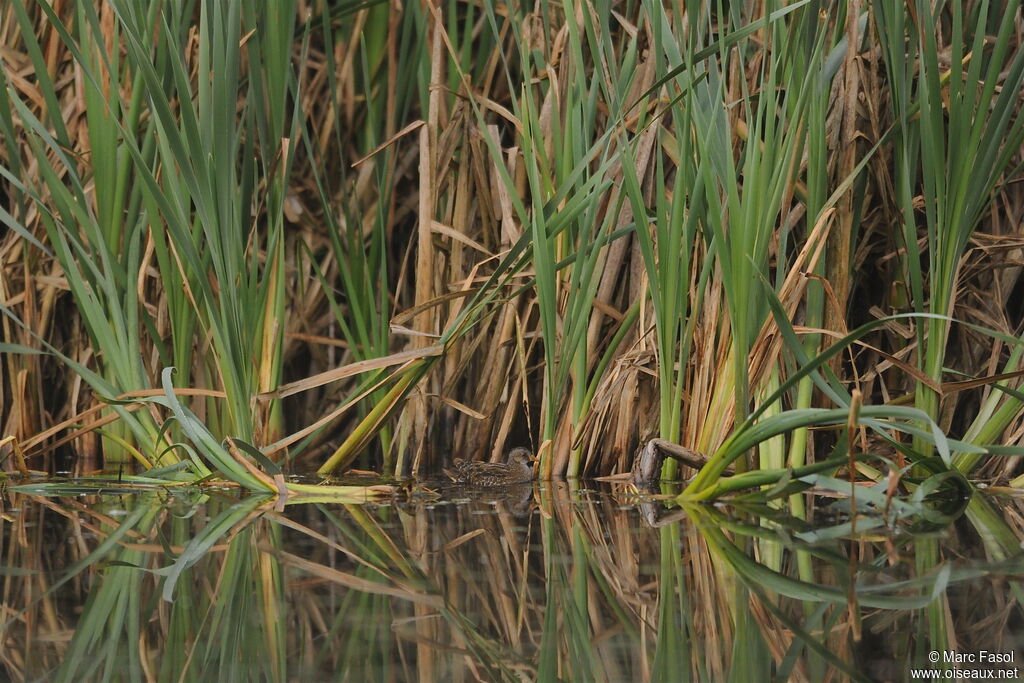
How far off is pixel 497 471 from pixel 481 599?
766 mm

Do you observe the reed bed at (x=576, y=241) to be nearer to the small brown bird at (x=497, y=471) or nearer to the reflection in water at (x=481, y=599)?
the small brown bird at (x=497, y=471)

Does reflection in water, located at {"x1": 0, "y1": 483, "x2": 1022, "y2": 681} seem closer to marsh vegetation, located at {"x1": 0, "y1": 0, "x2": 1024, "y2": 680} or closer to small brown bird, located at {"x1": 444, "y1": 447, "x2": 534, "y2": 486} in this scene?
marsh vegetation, located at {"x1": 0, "y1": 0, "x2": 1024, "y2": 680}

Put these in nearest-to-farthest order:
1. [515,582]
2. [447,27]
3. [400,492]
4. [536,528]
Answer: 1. [515,582]
2. [536,528]
3. [400,492]
4. [447,27]

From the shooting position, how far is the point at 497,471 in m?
1.64

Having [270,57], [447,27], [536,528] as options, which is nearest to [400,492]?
[536,528]

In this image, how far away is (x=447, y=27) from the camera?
213 centimetres

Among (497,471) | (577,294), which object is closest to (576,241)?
(577,294)

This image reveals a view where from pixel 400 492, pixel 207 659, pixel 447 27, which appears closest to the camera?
pixel 207 659

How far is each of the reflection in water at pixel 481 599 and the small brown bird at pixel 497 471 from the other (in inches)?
13.8

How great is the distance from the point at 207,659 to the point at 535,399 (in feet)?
4.03

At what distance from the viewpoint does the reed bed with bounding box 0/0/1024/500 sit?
147 cm

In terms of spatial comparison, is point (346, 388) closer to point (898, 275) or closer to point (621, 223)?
point (621, 223)

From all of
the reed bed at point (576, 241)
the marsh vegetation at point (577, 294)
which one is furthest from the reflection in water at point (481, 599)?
the reed bed at point (576, 241)

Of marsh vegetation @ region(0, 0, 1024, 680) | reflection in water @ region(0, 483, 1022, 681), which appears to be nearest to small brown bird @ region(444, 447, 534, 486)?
marsh vegetation @ region(0, 0, 1024, 680)
